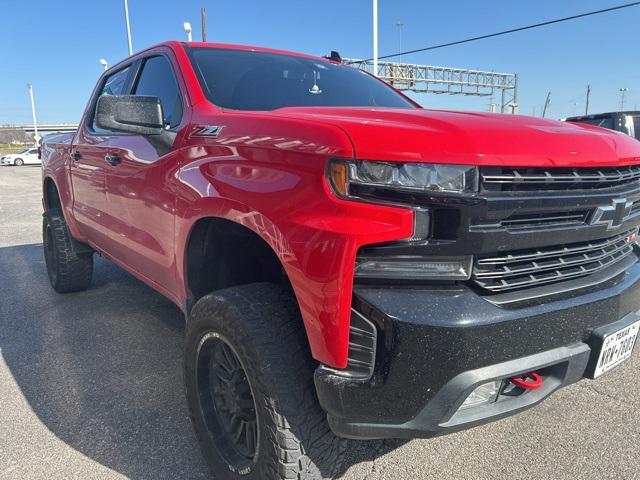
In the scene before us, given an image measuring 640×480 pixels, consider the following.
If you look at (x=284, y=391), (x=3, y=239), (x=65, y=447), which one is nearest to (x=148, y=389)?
(x=65, y=447)

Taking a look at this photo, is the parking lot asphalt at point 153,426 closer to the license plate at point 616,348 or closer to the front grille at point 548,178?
the license plate at point 616,348

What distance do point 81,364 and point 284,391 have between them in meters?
2.13

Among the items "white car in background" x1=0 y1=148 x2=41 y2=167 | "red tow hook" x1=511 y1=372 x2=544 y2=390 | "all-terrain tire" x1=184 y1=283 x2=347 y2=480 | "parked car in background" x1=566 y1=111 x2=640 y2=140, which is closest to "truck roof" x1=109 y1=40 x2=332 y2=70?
"all-terrain tire" x1=184 y1=283 x2=347 y2=480

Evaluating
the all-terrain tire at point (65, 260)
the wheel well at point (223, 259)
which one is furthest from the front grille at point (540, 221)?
the all-terrain tire at point (65, 260)

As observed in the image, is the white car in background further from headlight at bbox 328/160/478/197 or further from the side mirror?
headlight at bbox 328/160/478/197

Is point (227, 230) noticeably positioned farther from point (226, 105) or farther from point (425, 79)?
point (425, 79)

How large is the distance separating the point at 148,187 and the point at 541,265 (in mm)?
1890

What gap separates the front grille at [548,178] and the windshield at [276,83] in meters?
1.30

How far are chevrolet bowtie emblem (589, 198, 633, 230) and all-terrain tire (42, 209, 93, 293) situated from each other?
408 centimetres

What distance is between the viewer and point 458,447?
2404mm

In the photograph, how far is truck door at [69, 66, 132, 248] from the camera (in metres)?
3.42

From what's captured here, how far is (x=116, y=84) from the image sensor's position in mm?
3916

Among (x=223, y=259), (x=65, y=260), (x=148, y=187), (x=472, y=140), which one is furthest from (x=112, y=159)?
(x=472, y=140)

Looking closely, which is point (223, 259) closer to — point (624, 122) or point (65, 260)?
point (65, 260)
